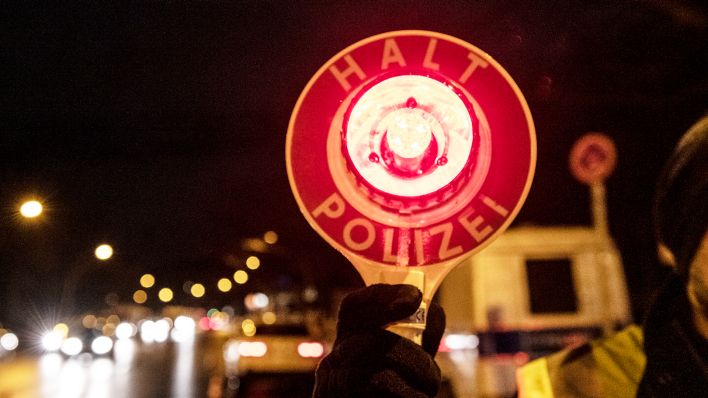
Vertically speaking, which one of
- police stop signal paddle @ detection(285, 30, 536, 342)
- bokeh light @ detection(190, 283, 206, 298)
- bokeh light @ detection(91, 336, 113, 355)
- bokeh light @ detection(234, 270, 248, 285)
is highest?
bokeh light @ detection(190, 283, 206, 298)

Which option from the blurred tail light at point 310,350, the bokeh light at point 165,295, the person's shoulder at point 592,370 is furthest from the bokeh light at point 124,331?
the person's shoulder at point 592,370

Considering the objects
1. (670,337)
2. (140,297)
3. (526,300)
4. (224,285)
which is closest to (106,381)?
(526,300)

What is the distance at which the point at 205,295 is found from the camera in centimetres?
9544

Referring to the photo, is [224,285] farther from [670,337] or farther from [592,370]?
[670,337]

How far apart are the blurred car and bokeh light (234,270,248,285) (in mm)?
53591

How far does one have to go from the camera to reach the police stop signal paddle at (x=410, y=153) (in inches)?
50.6

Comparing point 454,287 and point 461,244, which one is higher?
point 454,287

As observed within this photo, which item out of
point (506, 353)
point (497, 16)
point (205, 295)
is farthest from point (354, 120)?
point (205, 295)

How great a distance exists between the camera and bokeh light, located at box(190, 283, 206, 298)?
93.5m

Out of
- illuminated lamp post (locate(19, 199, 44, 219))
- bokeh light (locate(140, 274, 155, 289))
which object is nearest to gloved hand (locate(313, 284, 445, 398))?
illuminated lamp post (locate(19, 199, 44, 219))

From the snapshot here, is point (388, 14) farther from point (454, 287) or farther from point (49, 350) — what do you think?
point (49, 350)

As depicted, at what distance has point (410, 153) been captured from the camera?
129cm

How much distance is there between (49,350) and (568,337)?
27904 millimetres

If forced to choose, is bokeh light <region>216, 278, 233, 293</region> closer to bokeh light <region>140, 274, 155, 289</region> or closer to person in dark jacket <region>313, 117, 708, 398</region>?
bokeh light <region>140, 274, 155, 289</region>
